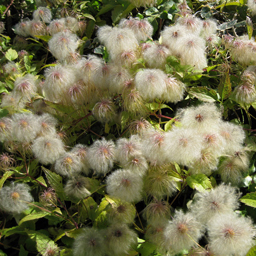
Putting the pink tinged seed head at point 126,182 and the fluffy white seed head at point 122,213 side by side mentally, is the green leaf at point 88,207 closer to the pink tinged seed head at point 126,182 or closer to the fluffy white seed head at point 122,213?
the fluffy white seed head at point 122,213

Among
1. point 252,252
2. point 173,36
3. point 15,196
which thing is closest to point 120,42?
point 173,36

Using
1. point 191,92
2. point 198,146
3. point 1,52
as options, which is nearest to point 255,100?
point 191,92

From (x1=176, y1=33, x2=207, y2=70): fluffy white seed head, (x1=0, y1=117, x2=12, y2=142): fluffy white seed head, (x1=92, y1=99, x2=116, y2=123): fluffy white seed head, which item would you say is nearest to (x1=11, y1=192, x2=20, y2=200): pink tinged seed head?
(x1=0, y1=117, x2=12, y2=142): fluffy white seed head

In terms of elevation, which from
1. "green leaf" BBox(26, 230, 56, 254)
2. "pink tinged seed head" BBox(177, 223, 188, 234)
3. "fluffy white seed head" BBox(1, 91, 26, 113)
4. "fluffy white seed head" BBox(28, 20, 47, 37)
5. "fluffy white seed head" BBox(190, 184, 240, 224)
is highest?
"fluffy white seed head" BBox(28, 20, 47, 37)

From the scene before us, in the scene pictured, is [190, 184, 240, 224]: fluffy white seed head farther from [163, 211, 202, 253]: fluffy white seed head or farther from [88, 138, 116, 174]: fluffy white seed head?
[88, 138, 116, 174]: fluffy white seed head

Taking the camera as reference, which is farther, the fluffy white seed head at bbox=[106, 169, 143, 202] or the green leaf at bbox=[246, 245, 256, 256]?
the fluffy white seed head at bbox=[106, 169, 143, 202]

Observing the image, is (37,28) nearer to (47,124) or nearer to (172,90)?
(47,124)
